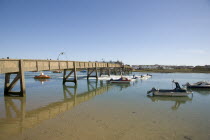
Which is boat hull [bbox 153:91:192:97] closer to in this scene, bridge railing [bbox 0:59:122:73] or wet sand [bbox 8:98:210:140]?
wet sand [bbox 8:98:210:140]

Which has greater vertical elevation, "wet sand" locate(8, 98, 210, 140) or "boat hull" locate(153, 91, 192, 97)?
"boat hull" locate(153, 91, 192, 97)

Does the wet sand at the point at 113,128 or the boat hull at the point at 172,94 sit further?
the boat hull at the point at 172,94

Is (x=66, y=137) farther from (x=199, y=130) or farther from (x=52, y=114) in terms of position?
(x=199, y=130)

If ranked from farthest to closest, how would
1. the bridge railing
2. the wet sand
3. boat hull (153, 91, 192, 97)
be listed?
boat hull (153, 91, 192, 97), the bridge railing, the wet sand

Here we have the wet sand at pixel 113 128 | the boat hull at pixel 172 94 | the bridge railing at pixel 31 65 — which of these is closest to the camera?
the wet sand at pixel 113 128

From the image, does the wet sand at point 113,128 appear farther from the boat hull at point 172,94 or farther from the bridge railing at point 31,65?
the bridge railing at point 31,65

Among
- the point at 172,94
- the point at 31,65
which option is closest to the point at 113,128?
the point at 172,94

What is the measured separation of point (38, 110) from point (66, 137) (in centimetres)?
761

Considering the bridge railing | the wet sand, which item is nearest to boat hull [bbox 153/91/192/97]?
the wet sand

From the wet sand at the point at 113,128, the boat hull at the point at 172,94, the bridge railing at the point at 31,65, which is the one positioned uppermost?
the bridge railing at the point at 31,65

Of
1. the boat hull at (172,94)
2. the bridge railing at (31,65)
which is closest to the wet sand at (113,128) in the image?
the boat hull at (172,94)

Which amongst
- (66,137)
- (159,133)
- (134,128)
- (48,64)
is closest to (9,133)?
(66,137)

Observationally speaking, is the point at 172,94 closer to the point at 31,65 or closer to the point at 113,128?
the point at 113,128

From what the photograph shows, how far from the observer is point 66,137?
10000 mm
